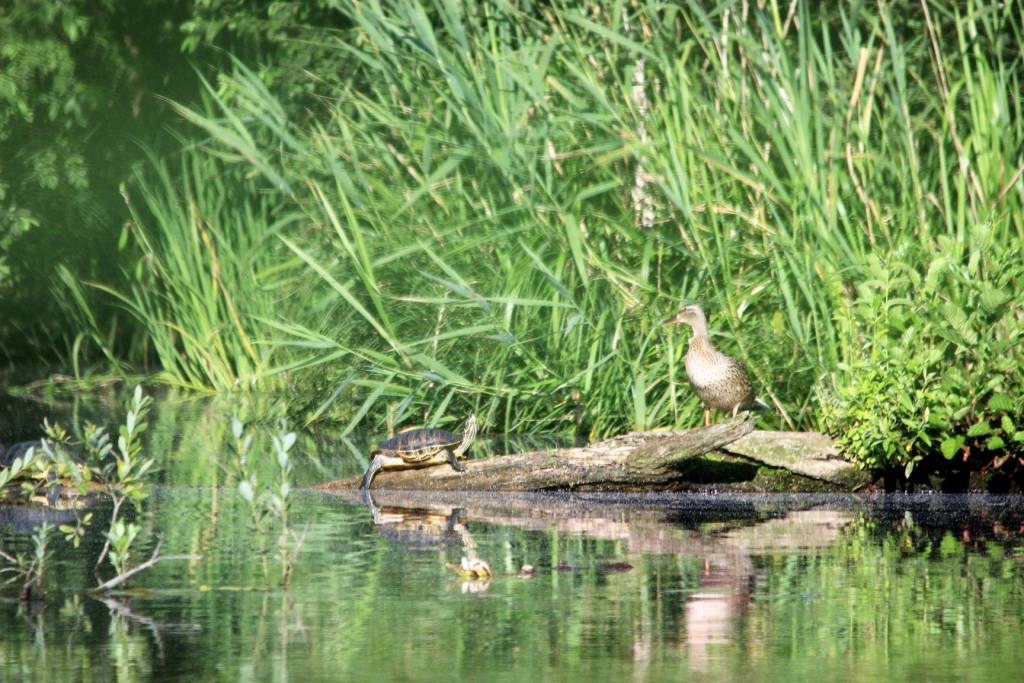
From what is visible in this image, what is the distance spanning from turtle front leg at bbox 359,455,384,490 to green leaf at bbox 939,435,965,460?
9.09 ft

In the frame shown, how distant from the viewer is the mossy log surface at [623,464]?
345 inches

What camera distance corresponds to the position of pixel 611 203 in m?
11.6

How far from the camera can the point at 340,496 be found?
29.4ft

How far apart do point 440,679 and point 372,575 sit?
1.67 m

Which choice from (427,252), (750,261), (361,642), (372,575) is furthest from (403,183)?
(361,642)

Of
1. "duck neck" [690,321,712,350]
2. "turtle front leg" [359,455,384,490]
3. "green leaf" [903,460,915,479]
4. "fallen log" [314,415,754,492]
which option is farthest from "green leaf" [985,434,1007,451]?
"turtle front leg" [359,455,384,490]

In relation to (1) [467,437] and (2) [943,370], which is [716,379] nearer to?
(2) [943,370]

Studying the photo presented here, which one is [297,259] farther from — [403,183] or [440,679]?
[440,679]

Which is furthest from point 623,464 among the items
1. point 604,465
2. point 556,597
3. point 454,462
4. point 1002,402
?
point 556,597

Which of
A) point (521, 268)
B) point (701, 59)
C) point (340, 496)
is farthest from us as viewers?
point (701, 59)

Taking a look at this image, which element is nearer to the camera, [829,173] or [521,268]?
[829,173]

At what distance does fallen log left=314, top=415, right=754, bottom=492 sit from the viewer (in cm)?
873

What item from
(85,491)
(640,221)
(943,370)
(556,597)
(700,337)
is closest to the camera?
(556,597)

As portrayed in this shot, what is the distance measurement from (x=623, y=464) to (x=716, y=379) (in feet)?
2.99
